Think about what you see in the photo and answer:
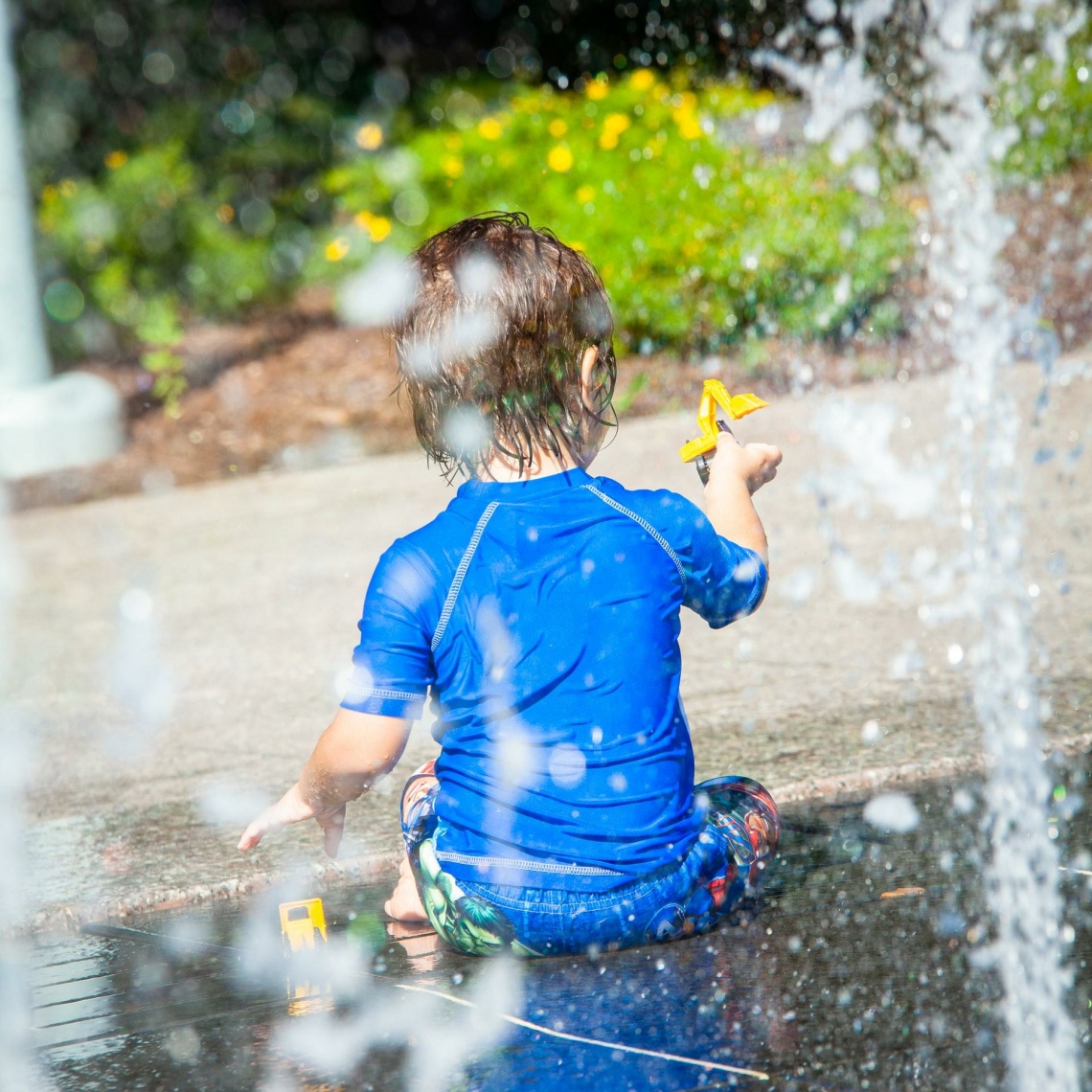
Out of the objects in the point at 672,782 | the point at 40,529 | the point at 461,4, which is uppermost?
the point at 461,4

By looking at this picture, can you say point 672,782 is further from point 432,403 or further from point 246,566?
point 246,566

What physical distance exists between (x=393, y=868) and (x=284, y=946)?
1.38ft

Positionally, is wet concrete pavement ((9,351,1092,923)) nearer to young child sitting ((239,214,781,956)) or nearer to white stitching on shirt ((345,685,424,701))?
young child sitting ((239,214,781,956))

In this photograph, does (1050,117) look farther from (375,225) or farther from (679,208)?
(375,225)

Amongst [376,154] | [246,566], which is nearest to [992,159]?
[376,154]

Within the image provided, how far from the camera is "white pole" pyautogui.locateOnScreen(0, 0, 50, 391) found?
7.61m

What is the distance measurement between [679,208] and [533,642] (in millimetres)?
6161

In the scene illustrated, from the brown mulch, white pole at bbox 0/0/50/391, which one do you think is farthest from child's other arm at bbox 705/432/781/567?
white pole at bbox 0/0/50/391

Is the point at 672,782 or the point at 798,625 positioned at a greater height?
the point at 672,782

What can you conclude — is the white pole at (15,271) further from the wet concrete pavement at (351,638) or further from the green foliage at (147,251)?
the green foliage at (147,251)

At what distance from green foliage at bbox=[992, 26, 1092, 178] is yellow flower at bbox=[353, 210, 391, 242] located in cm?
369

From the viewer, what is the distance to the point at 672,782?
7.38ft

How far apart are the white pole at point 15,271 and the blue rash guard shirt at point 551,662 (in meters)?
6.19

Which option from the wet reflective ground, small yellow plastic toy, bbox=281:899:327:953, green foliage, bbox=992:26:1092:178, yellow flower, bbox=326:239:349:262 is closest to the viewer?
the wet reflective ground
